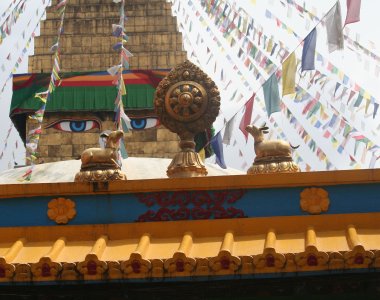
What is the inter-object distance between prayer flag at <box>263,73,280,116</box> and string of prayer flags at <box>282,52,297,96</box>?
22.1 inches

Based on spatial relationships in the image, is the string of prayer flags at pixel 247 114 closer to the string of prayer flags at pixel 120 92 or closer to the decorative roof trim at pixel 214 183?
the string of prayer flags at pixel 120 92

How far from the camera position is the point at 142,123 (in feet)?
103

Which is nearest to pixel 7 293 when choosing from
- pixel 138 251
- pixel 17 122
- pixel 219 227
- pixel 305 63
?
pixel 138 251

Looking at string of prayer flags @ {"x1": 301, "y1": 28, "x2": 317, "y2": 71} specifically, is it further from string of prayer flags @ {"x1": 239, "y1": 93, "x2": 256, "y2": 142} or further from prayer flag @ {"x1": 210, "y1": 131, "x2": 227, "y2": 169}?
prayer flag @ {"x1": 210, "y1": 131, "x2": 227, "y2": 169}

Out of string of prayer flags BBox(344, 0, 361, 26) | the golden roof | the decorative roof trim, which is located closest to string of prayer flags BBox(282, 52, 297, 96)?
string of prayer flags BBox(344, 0, 361, 26)

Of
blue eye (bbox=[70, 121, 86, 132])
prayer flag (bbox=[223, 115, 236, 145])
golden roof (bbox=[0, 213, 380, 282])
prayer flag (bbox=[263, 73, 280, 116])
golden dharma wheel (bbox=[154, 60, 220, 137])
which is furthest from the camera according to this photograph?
blue eye (bbox=[70, 121, 86, 132])

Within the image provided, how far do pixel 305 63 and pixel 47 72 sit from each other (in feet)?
51.4

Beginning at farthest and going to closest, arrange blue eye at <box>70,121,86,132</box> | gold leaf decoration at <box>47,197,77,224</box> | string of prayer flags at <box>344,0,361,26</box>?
blue eye at <box>70,121,86,132</box> → string of prayer flags at <box>344,0,361,26</box> → gold leaf decoration at <box>47,197,77,224</box>

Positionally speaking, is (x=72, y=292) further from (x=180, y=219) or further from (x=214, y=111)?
(x=214, y=111)

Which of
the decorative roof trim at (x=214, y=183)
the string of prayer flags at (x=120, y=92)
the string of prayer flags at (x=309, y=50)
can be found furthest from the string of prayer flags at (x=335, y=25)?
the decorative roof trim at (x=214, y=183)

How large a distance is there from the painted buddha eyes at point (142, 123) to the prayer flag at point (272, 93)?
12464 millimetres

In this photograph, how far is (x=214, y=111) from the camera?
430 inches

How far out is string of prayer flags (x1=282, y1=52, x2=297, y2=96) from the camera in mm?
18484

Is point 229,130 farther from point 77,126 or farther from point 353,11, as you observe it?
point 77,126
